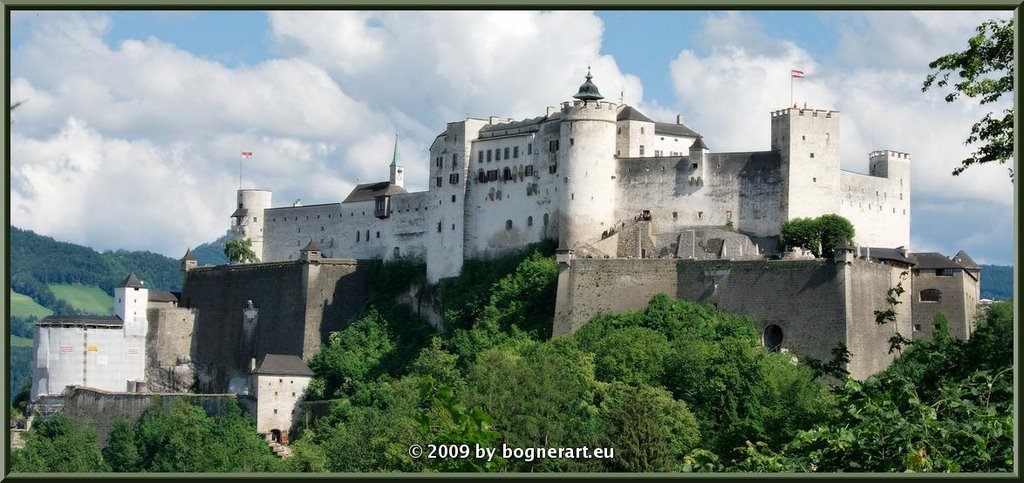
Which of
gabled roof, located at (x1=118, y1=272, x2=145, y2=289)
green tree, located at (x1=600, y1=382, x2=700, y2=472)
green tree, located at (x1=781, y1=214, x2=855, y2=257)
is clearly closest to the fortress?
green tree, located at (x1=781, y1=214, x2=855, y2=257)

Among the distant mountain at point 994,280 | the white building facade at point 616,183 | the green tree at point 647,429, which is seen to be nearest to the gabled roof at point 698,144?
the white building facade at point 616,183

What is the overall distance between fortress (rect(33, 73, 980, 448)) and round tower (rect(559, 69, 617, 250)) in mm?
49

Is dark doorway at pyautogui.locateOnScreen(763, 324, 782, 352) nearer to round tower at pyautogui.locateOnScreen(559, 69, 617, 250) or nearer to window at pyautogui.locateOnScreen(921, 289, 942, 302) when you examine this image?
window at pyautogui.locateOnScreen(921, 289, 942, 302)

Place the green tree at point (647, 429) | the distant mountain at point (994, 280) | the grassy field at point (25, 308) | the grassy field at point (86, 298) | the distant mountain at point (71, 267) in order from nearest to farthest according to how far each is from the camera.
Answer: the green tree at point (647, 429)
the distant mountain at point (994, 280)
the grassy field at point (25, 308)
the grassy field at point (86, 298)
the distant mountain at point (71, 267)

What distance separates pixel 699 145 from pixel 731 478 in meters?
48.4

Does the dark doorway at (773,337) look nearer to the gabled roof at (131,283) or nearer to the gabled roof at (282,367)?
the gabled roof at (282,367)

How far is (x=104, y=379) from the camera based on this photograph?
7250 cm

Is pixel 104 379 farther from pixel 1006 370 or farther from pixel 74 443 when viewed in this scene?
pixel 1006 370

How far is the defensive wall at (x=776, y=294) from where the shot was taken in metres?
54.8

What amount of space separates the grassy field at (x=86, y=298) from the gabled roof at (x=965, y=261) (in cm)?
10593

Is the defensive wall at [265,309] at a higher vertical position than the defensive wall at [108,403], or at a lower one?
higher

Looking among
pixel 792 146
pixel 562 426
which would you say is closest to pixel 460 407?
pixel 562 426

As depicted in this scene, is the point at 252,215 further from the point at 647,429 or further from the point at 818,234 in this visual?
the point at 647,429

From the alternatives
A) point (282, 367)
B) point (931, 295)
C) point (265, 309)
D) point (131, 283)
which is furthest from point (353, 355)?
point (931, 295)
